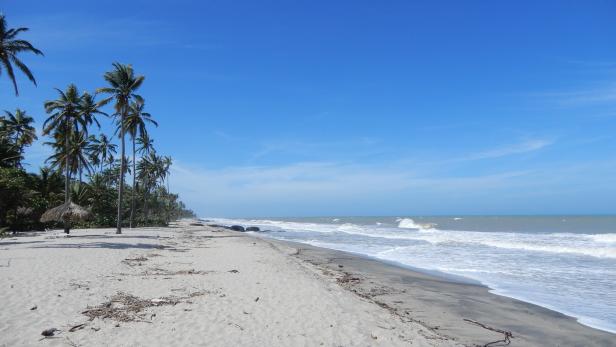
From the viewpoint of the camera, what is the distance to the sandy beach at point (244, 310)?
6.47m

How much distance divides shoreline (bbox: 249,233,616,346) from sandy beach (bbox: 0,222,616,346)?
0.03 m

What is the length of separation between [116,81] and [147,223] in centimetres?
2993

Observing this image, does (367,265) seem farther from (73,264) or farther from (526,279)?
(73,264)

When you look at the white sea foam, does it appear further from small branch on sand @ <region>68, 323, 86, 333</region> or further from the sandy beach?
small branch on sand @ <region>68, 323, 86, 333</region>

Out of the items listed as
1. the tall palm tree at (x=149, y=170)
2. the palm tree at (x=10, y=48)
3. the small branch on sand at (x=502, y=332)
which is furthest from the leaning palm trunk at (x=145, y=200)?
the small branch on sand at (x=502, y=332)

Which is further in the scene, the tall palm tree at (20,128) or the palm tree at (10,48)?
the tall palm tree at (20,128)

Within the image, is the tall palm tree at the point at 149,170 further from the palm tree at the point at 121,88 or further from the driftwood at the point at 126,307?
the driftwood at the point at 126,307

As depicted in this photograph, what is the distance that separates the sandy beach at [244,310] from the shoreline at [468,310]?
0.03 meters

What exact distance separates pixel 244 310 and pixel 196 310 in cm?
91

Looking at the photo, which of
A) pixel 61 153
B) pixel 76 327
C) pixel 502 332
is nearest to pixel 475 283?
pixel 502 332

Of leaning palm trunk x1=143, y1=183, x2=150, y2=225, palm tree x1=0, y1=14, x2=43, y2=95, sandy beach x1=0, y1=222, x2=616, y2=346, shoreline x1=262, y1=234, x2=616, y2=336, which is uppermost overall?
palm tree x1=0, y1=14, x2=43, y2=95

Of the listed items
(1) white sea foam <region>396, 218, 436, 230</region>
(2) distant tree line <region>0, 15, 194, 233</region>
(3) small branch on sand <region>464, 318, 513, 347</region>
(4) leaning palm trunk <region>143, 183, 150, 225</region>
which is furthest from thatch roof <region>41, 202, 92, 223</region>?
(1) white sea foam <region>396, 218, 436, 230</region>

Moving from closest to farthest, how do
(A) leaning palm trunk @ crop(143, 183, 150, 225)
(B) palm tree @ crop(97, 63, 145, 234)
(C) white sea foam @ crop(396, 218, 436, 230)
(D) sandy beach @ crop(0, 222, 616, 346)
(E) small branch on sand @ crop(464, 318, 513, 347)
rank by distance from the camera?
(D) sandy beach @ crop(0, 222, 616, 346), (E) small branch on sand @ crop(464, 318, 513, 347), (B) palm tree @ crop(97, 63, 145, 234), (A) leaning palm trunk @ crop(143, 183, 150, 225), (C) white sea foam @ crop(396, 218, 436, 230)

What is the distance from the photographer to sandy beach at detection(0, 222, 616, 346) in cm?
647
